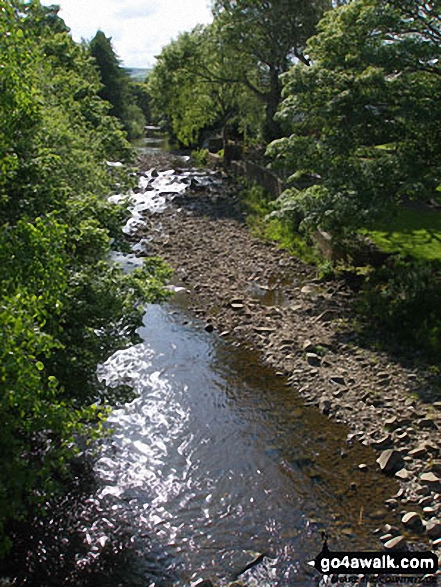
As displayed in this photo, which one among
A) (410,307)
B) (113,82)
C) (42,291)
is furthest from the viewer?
(113,82)

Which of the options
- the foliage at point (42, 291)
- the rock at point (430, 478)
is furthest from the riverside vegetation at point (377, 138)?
the foliage at point (42, 291)

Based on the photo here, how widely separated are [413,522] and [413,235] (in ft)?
35.8

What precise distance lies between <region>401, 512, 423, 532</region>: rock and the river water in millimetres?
325

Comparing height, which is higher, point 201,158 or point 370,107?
point 370,107

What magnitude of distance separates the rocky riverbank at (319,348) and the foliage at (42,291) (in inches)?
180

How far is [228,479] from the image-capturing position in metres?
9.02

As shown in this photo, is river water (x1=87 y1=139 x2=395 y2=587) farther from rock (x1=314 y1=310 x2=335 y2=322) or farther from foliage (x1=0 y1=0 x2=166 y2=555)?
rock (x1=314 y1=310 x2=335 y2=322)

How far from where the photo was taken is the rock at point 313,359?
12.5 m

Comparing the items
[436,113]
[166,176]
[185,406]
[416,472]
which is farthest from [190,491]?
[166,176]

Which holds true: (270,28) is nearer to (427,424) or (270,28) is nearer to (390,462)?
(427,424)

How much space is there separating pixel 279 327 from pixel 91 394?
24.0ft

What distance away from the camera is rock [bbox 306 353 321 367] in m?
12.5

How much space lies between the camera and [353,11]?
13188 millimetres

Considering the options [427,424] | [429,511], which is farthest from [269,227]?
[429,511]
